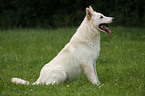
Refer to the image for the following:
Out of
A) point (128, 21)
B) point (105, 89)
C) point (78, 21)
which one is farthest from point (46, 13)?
point (105, 89)

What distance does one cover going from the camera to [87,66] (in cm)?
435

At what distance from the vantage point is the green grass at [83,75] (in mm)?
3893

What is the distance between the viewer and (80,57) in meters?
4.41

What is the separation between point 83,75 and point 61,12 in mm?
13125

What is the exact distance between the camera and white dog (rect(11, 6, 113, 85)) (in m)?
4.30

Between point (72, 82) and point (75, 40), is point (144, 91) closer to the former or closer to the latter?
point (72, 82)

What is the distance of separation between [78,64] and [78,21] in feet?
36.6

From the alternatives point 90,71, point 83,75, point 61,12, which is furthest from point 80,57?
point 61,12

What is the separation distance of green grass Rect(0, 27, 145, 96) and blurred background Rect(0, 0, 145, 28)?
166 inches

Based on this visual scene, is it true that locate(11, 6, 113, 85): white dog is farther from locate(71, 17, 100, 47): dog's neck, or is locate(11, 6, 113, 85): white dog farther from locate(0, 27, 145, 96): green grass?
locate(0, 27, 145, 96): green grass

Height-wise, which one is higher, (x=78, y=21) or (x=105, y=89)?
(x=105, y=89)

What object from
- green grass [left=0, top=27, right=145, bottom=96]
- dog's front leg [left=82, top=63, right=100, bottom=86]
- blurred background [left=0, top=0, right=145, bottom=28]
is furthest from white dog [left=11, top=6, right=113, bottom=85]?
blurred background [left=0, top=0, right=145, bottom=28]

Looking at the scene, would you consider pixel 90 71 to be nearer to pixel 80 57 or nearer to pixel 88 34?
pixel 80 57

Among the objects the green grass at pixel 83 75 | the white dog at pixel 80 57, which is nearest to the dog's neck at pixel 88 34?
the white dog at pixel 80 57
